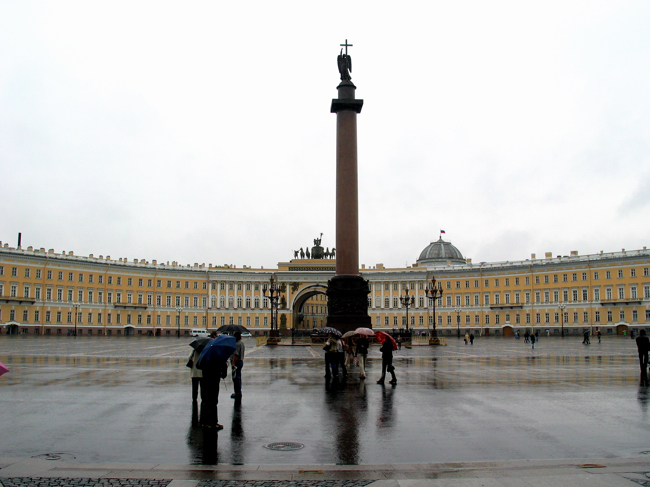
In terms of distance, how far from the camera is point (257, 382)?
56.9 feet

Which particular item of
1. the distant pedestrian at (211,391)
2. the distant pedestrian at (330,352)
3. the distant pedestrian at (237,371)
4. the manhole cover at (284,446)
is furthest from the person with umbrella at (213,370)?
the distant pedestrian at (330,352)

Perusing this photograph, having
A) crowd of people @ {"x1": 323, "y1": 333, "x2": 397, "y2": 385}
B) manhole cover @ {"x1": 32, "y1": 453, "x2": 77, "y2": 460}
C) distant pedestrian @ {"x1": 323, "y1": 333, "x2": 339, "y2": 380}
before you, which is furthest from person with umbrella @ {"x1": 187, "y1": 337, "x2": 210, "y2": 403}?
distant pedestrian @ {"x1": 323, "y1": 333, "x2": 339, "y2": 380}

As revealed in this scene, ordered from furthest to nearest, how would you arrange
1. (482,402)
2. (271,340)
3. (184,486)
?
(271,340) → (482,402) → (184,486)

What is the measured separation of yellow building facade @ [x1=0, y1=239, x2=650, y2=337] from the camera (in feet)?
277

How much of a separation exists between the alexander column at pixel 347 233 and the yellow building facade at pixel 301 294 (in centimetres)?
4044

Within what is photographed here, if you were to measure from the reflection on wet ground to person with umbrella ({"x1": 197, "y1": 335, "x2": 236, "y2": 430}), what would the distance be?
0.85 ft

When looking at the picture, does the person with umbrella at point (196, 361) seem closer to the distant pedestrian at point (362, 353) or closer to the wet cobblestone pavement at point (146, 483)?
the wet cobblestone pavement at point (146, 483)

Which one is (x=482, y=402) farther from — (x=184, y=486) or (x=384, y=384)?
(x=184, y=486)

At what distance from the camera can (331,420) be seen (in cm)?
1069

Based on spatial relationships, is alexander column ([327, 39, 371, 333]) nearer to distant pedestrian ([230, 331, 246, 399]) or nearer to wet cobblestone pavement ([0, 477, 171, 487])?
distant pedestrian ([230, 331, 246, 399])

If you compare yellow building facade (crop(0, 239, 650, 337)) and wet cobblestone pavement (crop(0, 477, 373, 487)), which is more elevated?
yellow building facade (crop(0, 239, 650, 337))

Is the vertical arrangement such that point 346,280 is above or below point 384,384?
above

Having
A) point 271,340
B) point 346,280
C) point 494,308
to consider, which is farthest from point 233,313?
point 346,280

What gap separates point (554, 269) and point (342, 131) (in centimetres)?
6600
